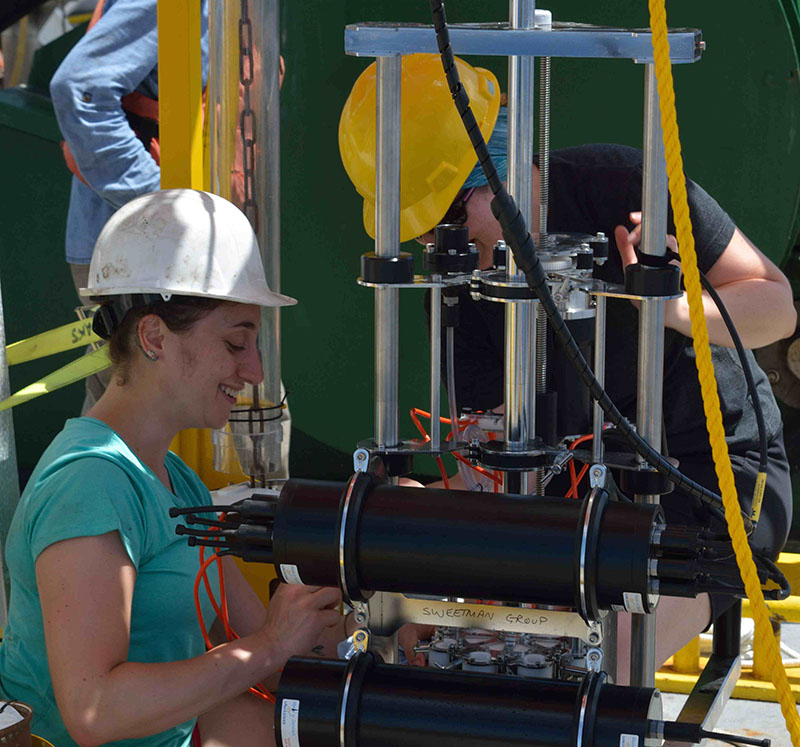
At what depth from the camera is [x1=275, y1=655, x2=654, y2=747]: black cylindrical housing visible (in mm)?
1425

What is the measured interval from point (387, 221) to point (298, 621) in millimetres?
546

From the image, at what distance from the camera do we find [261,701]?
6.70 ft

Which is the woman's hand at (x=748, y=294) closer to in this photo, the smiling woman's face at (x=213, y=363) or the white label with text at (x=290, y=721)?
the smiling woman's face at (x=213, y=363)

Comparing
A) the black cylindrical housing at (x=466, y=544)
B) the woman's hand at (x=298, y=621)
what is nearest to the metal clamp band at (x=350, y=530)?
the black cylindrical housing at (x=466, y=544)

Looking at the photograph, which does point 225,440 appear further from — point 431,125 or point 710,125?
point 710,125

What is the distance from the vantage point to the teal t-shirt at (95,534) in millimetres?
1662

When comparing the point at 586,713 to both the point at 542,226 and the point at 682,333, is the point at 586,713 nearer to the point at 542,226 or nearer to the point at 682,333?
the point at 542,226

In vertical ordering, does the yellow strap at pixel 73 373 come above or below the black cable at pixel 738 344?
below

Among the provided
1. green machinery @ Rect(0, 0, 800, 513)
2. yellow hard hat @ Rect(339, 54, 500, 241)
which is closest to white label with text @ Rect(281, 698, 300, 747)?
yellow hard hat @ Rect(339, 54, 500, 241)

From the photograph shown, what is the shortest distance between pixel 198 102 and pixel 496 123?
3.11ft

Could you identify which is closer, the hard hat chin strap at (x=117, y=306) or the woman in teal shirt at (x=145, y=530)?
the woman in teal shirt at (x=145, y=530)

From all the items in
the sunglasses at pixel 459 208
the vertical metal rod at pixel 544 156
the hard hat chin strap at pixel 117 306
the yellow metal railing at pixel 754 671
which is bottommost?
the yellow metal railing at pixel 754 671

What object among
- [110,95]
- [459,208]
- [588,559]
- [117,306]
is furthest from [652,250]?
[110,95]

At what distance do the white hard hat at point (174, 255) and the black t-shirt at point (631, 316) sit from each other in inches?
23.3
